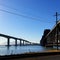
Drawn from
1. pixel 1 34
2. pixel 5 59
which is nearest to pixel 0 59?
pixel 5 59

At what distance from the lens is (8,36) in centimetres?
14725

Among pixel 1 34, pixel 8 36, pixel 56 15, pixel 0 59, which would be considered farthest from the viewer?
pixel 8 36

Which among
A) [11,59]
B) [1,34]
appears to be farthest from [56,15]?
[1,34]

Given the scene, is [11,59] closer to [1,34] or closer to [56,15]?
[56,15]

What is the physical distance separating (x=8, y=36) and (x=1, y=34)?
10.2 metres

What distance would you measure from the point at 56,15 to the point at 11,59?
40.8m

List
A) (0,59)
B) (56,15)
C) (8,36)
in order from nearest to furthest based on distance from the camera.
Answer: (0,59), (56,15), (8,36)

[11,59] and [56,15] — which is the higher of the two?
[56,15]

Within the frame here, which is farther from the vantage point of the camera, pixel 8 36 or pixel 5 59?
pixel 8 36

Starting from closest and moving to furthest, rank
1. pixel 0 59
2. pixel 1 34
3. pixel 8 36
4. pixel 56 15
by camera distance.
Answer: pixel 0 59 → pixel 56 15 → pixel 1 34 → pixel 8 36

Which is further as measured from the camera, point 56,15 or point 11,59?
point 56,15

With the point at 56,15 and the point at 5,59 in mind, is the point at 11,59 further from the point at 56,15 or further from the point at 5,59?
the point at 56,15

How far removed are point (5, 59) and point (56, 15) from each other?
41093 mm

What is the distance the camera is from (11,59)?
2178 cm
